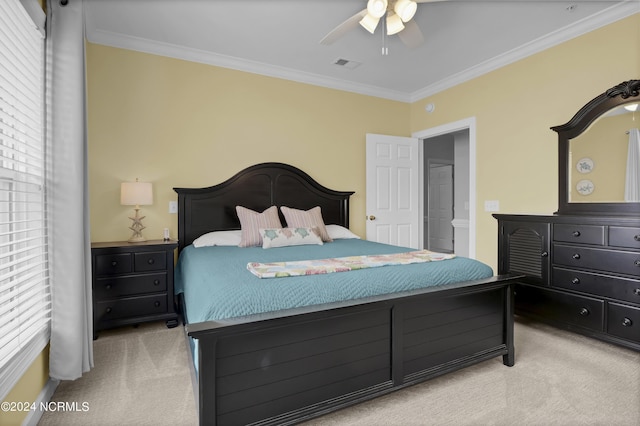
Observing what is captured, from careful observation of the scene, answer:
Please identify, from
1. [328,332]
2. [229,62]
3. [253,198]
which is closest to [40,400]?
[328,332]

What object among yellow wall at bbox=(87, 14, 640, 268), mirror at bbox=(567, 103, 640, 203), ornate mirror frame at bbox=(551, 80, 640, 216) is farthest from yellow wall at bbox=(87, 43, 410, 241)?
mirror at bbox=(567, 103, 640, 203)

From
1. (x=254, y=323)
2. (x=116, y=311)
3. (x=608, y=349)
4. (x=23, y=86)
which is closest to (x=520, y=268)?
(x=608, y=349)

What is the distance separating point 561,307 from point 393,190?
2.37 m

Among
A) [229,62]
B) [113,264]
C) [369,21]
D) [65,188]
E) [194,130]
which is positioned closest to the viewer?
[65,188]

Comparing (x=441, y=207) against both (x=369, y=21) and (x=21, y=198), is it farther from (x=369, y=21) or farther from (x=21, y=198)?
(x=21, y=198)

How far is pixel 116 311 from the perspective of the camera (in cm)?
289

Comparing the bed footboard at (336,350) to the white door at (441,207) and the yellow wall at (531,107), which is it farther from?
the white door at (441,207)

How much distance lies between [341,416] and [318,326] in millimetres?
520

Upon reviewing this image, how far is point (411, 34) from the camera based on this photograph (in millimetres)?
2527

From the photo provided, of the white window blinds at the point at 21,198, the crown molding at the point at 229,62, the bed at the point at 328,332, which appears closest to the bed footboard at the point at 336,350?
the bed at the point at 328,332

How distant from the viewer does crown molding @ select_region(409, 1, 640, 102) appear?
9.17 feet

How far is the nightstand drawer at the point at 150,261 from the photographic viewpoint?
2.98m

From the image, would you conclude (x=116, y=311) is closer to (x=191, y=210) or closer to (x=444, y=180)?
(x=191, y=210)

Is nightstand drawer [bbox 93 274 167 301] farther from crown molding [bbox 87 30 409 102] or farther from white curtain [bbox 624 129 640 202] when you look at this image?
white curtain [bbox 624 129 640 202]
